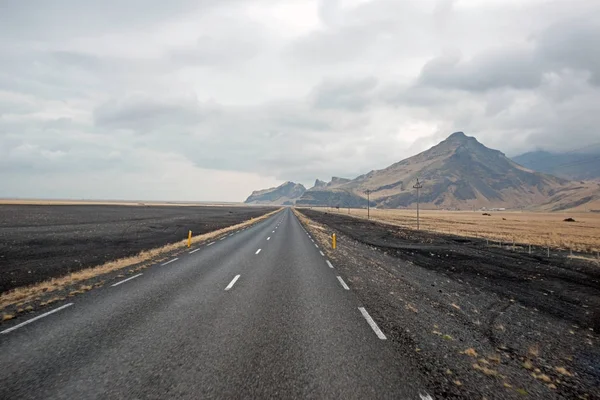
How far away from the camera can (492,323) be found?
24.2 ft

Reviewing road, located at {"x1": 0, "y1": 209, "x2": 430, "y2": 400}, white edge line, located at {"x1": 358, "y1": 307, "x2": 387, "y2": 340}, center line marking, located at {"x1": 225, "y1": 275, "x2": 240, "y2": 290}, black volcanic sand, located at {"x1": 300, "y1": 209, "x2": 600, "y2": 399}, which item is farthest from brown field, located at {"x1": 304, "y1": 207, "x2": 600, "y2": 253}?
road, located at {"x1": 0, "y1": 209, "x2": 430, "y2": 400}

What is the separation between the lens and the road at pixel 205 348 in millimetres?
4109

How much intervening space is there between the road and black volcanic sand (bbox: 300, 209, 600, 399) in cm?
71

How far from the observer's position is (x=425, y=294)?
973 centimetres

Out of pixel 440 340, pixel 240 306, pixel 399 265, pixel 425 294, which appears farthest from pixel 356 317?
pixel 399 265

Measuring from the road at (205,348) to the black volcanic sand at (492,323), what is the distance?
71 centimetres

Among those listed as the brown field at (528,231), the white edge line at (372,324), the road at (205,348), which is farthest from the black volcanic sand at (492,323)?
the brown field at (528,231)

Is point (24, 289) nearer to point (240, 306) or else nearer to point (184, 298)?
point (184, 298)

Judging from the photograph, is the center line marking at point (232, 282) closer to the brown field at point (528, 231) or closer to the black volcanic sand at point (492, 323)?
the black volcanic sand at point (492, 323)

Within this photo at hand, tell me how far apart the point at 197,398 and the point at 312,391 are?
1.50 metres

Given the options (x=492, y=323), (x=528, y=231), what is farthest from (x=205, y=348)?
(x=528, y=231)

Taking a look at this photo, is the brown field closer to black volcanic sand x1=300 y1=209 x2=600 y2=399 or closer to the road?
black volcanic sand x1=300 y1=209 x2=600 y2=399

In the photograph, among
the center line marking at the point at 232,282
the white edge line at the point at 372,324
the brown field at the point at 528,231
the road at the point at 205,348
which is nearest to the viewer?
the road at the point at 205,348

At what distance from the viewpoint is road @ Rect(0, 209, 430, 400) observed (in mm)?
4109
